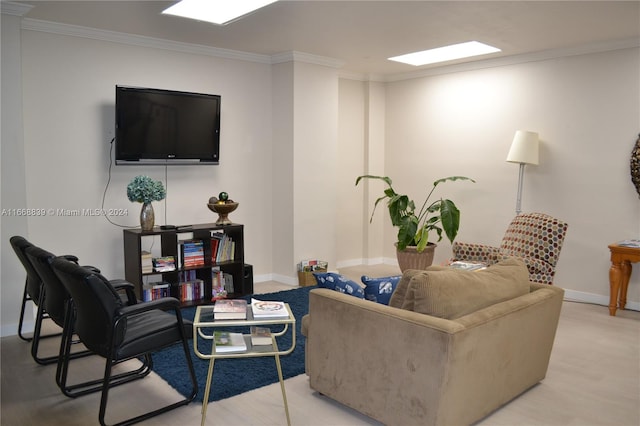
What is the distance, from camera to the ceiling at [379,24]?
416 cm

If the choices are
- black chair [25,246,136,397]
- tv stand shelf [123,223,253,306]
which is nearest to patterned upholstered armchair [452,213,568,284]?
tv stand shelf [123,223,253,306]

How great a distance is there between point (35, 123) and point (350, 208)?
402 centimetres

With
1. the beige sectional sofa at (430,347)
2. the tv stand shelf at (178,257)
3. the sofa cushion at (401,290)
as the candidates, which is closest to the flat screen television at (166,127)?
the tv stand shelf at (178,257)

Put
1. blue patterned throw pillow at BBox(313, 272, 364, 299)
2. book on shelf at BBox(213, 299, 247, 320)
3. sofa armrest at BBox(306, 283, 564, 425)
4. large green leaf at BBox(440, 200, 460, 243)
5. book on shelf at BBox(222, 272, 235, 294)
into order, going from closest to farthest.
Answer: sofa armrest at BBox(306, 283, 564, 425)
book on shelf at BBox(213, 299, 247, 320)
blue patterned throw pillow at BBox(313, 272, 364, 299)
book on shelf at BBox(222, 272, 235, 294)
large green leaf at BBox(440, 200, 460, 243)

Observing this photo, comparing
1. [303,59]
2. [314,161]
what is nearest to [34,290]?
[314,161]

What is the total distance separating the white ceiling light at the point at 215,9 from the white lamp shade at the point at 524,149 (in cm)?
302

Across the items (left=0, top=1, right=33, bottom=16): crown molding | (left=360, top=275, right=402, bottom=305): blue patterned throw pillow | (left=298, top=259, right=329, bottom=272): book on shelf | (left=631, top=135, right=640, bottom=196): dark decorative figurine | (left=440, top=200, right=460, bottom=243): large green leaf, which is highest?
(left=0, top=1, right=33, bottom=16): crown molding

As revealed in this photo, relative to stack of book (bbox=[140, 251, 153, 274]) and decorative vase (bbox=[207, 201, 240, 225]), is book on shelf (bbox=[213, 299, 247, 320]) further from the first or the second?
decorative vase (bbox=[207, 201, 240, 225])

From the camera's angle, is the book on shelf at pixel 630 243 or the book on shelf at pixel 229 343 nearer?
the book on shelf at pixel 229 343

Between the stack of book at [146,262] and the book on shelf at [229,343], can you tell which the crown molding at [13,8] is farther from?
the book on shelf at [229,343]

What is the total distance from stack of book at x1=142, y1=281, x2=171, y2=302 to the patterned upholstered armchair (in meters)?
2.86

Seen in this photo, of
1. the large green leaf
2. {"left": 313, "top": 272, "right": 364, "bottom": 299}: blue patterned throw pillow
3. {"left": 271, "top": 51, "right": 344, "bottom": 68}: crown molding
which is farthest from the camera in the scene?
{"left": 271, "top": 51, "right": 344, "bottom": 68}: crown molding

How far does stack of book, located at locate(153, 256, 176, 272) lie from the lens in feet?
16.5

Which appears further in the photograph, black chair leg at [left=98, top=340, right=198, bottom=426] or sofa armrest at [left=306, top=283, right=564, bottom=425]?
black chair leg at [left=98, top=340, right=198, bottom=426]
